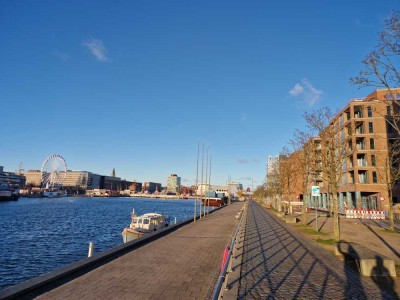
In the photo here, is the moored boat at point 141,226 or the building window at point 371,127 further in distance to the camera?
the building window at point 371,127

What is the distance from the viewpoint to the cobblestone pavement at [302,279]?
9555 mm

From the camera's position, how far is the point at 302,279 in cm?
1127

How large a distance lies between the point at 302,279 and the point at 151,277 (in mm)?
5683

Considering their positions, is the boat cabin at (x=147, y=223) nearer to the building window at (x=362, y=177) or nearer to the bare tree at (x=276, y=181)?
the bare tree at (x=276, y=181)

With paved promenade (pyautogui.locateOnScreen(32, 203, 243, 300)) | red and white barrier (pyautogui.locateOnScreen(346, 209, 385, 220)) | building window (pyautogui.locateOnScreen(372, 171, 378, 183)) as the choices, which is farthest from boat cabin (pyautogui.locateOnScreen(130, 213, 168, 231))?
building window (pyautogui.locateOnScreen(372, 171, 378, 183))

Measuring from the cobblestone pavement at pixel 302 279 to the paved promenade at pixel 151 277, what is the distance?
4.96 ft

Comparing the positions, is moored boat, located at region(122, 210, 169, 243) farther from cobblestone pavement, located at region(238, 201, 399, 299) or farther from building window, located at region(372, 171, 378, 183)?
building window, located at region(372, 171, 378, 183)

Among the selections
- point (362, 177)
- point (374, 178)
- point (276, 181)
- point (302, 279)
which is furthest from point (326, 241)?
point (362, 177)

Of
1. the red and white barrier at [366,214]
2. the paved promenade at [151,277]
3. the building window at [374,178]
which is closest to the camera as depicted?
the paved promenade at [151,277]

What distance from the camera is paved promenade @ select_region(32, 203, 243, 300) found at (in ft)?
30.3

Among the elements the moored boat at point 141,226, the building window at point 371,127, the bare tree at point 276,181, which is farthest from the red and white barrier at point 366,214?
the moored boat at point 141,226

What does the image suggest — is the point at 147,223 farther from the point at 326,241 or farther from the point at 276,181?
the point at 276,181

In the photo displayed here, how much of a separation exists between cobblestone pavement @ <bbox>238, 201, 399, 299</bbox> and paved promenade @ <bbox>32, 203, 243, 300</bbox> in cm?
151

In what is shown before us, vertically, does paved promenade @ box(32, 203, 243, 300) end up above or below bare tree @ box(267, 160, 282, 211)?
below
